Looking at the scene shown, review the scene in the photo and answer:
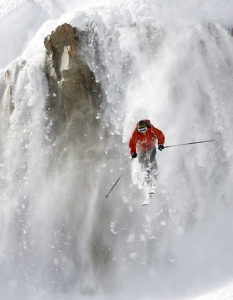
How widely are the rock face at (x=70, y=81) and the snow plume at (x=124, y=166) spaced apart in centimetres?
21

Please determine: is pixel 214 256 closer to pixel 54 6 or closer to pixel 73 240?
pixel 73 240

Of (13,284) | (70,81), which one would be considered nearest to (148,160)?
(70,81)

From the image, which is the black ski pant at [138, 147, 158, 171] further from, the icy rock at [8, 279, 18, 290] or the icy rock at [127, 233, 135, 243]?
the icy rock at [8, 279, 18, 290]

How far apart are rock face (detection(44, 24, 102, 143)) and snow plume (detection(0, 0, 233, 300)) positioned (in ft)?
0.68

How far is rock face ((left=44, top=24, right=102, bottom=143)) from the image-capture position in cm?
1037

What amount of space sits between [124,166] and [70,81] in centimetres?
314

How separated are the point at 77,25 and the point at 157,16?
2.53 metres

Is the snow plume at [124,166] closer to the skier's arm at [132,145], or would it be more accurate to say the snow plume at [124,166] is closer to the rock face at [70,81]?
the rock face at [70,81]

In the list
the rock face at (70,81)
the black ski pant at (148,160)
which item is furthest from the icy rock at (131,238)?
the rock face at (70,81)

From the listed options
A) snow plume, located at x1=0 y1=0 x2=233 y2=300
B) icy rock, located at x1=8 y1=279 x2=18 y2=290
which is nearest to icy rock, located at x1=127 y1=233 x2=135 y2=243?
snow plume, located at x1=0 y1=0 x2=233 y2=300

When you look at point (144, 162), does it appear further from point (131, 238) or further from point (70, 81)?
point (70, 81)

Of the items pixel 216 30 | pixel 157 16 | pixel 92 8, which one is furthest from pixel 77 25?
pixel 216 30

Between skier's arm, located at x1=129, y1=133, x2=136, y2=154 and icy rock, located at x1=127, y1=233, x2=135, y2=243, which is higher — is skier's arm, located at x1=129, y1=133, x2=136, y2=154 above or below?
above

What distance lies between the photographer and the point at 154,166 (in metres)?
8.92
